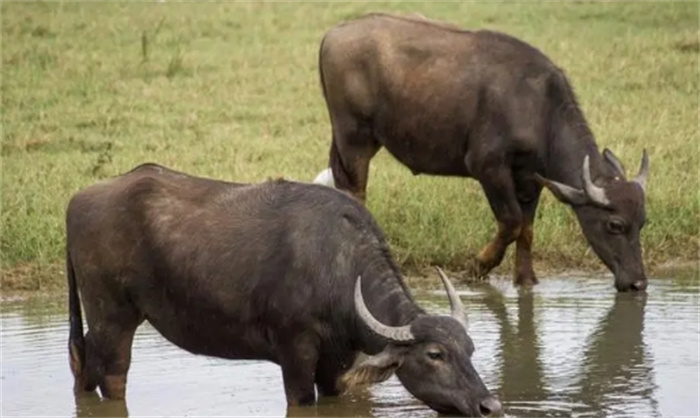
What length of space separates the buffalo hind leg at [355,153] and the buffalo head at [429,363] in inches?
165

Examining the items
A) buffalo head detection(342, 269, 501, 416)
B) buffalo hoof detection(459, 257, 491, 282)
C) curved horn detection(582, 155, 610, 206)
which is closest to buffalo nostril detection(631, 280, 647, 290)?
curved horn detection(582, 155, 610, 206)

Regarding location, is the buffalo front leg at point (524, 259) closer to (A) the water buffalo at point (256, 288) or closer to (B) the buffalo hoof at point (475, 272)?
(B) the buffalo hoof at point (475, 272)

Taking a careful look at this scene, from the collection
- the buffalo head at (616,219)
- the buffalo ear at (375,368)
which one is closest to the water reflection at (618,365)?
the buffalo head at (616,219)

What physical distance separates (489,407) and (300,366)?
884 mm

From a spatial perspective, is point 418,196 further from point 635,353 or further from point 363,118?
point 635,353

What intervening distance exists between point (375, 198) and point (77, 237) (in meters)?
4.10

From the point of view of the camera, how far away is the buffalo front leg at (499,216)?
9820 mm

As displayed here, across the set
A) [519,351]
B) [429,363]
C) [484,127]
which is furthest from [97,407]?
[484,127]

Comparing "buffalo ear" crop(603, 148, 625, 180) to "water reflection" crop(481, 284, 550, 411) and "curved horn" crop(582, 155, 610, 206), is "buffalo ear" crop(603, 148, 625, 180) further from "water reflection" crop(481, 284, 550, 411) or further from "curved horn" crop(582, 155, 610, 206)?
"water reflection" crop(481, 284, 550, 411)

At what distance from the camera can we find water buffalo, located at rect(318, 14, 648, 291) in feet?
31.2

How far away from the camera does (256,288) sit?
22.4 ft

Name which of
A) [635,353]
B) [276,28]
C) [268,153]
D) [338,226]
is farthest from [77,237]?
[276,28]

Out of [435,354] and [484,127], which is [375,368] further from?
[484,127]

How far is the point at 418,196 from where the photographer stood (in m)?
11.1
